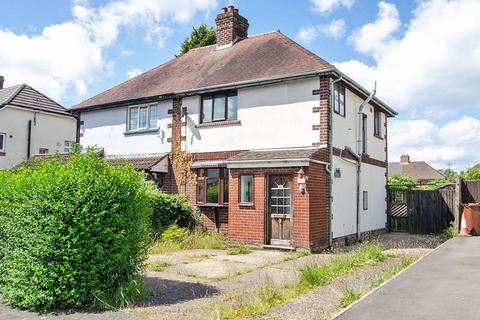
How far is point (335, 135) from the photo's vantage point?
14617 millimetres

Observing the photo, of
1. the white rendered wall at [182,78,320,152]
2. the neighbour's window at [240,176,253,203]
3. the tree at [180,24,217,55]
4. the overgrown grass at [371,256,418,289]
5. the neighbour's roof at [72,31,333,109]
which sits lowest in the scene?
the overgrown grass at [371,256,418,289]

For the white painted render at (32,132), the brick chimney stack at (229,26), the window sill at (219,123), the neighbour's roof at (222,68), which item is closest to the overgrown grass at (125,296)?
Answer: the window sill at (219,123)

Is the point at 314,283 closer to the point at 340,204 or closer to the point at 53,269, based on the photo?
the point at 53,269

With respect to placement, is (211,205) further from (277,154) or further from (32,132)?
(32,132)

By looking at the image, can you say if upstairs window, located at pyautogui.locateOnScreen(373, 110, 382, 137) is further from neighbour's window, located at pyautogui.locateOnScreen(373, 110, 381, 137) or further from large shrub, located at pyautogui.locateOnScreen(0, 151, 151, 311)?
large shrub, located at pyautogui.locateOnScreen(0, 151, 151, 311)

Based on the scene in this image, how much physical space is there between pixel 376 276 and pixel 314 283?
1.60 meters

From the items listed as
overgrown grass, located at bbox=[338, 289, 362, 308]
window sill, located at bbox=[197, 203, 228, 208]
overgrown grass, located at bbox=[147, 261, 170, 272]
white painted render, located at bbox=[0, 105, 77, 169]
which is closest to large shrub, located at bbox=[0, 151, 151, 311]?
overgrown grass, located at bbox=[147, 261, 170, 272]

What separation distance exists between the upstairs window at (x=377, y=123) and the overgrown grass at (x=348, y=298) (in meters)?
12.8

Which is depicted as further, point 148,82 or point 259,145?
point 148,82

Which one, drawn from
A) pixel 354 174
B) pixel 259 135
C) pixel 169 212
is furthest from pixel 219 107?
pixel 354 174

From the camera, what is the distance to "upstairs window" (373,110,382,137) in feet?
62.5

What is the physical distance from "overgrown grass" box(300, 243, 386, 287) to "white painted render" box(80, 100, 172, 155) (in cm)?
902

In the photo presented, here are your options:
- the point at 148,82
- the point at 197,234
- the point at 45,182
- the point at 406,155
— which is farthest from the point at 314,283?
the point at 406,155

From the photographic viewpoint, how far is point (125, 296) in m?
7.09
